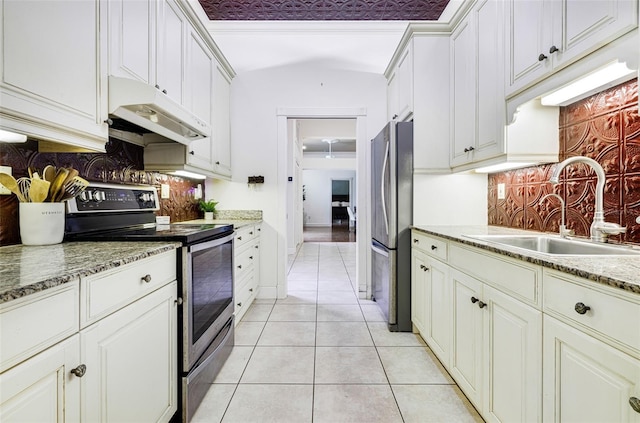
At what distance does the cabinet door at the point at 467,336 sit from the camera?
142cm

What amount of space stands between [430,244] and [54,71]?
215cm

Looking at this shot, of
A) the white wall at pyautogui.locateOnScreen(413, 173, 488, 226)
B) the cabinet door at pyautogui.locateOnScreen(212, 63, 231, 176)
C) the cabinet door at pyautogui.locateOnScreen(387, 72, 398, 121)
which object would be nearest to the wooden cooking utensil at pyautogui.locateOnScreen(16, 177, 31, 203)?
the cabinet door at pyautogui.locateOnScreen(212, 63, 231, 176)

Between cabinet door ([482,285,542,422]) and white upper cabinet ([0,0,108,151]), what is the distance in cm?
188

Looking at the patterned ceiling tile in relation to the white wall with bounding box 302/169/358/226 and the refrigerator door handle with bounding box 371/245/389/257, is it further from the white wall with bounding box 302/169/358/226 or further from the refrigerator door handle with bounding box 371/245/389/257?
the white wall with bounding box 302/169/358/226

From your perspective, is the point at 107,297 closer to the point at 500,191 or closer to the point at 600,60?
the point at 600,60

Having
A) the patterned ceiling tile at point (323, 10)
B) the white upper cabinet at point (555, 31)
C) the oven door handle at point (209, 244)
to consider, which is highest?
the patterned ceiling tile at point (323, 10)

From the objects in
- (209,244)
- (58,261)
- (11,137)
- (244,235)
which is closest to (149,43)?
(11,137)

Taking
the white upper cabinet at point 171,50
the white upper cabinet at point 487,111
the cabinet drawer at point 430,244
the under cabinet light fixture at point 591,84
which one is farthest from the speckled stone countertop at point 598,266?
the white upper cabinet at point 171,50

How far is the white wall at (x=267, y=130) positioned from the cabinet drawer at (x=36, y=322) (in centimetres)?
255

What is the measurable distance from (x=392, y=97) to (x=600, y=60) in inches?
83.3

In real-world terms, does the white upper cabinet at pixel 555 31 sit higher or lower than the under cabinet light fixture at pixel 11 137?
higher

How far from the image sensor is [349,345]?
223 cm

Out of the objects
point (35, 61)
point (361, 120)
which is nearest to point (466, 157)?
point (361, 120)

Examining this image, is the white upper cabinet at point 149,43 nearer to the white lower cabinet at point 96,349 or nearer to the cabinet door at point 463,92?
the white lower cabinet at point 96,349
